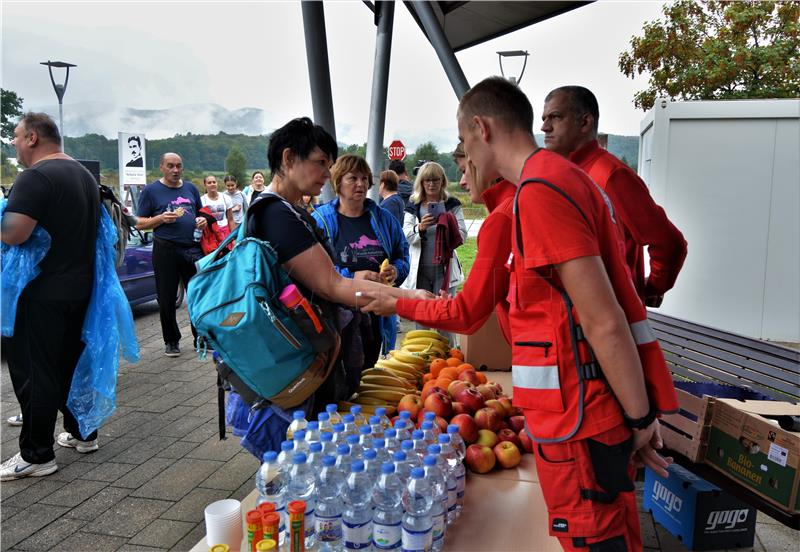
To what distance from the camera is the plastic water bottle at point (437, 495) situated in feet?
5.56

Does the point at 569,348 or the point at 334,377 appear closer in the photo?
the point at 569,348

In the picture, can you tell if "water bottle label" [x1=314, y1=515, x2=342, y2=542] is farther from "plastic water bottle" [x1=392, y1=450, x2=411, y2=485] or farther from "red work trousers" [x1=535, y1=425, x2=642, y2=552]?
"red work trousers" [x1=535, y1=425, x2=642, y2=552]

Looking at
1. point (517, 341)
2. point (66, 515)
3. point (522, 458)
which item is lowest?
point (66, 515)

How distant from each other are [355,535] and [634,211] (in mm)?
1966

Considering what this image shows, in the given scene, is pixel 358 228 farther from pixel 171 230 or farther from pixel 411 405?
pixel 171 230

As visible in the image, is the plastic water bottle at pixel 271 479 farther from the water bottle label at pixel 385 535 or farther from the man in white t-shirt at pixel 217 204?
the man in white t-shirt at pixel 217 204

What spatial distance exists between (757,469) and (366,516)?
1.60 metres

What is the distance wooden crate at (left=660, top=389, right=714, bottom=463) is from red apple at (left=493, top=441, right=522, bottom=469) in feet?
2.56

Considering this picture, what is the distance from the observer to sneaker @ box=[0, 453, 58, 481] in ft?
12.6

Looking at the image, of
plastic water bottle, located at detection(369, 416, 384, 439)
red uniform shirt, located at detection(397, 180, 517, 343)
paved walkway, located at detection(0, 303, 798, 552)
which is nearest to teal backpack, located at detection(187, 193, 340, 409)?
plastic water bottle, located at detection(369, 416, 384, 439)

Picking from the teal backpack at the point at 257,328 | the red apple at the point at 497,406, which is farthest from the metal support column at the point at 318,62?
the teal backpack at the point at 257,328

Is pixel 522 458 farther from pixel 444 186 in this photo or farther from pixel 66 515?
pixel 444 186

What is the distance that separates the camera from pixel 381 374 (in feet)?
10.6

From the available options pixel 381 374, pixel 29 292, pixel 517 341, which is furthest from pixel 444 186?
pixel 517 341
